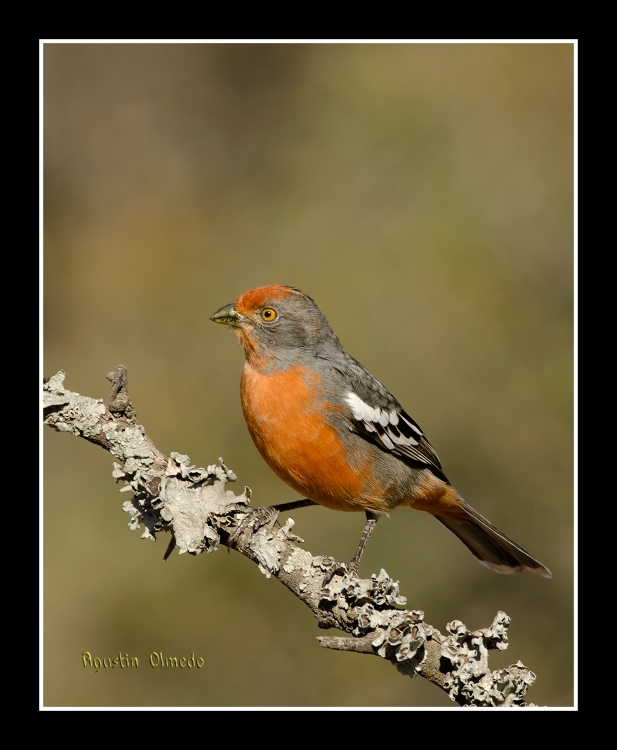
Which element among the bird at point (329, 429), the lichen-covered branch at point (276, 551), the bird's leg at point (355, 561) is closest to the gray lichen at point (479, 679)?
the lichen-covered branch at point (276, 551)

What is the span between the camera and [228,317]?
6168mm

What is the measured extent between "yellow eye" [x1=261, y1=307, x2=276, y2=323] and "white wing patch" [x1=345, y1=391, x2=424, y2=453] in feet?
3.30

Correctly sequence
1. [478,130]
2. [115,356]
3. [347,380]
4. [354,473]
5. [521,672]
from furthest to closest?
[478,130] → [115,356] → [347,380] → [354,473] → [521,672]

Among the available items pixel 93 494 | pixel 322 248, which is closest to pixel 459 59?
pixel 322 248

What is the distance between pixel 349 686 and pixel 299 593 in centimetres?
350

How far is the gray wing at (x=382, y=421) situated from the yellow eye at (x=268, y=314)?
758mm

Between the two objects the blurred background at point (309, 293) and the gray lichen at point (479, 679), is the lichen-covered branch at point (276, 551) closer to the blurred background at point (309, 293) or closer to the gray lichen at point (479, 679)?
the gray lichen at point (479, 679)

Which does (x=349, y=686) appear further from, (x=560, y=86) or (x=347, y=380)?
(x=560, y=86)

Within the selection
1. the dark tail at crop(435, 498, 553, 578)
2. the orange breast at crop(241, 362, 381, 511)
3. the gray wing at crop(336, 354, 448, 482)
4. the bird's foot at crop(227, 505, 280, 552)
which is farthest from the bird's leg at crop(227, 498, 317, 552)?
the dark tail at crop(435, 498, 553, 578)

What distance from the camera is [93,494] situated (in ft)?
24.3

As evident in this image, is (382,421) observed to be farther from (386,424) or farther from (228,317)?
(228,317)

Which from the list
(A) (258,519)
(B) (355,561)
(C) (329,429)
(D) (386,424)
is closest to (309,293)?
(D) (386,424)

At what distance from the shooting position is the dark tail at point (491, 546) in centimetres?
631

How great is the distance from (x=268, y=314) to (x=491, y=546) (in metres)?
3.04
